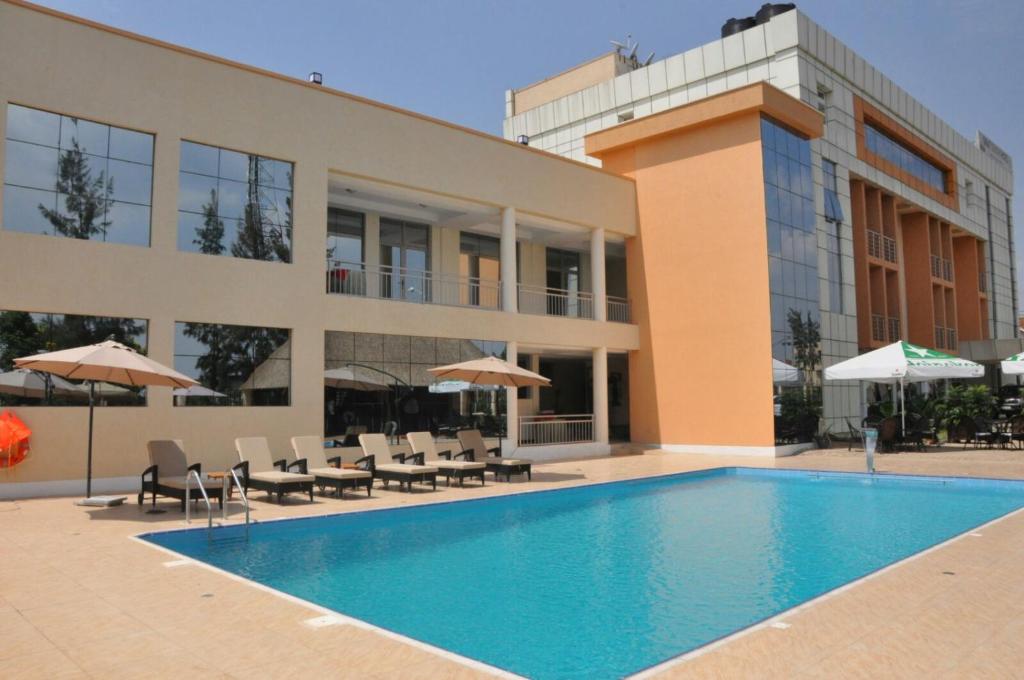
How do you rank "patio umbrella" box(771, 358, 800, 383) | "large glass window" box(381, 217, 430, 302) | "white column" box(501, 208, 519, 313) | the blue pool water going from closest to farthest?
the blue pool water, "white column" box(501, 208, 519, 313), "large glass window" box(381, 217, 430, 302), "patio umbrella" box(771, 358, 800, 383)

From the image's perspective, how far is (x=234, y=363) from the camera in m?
14.0

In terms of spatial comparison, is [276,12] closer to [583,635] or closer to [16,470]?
[16,470]

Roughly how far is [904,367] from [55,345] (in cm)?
1808

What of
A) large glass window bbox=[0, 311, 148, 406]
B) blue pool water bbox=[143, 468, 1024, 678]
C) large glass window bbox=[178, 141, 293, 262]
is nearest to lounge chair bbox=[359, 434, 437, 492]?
blue pool water bbox=[143, 468, 1024, 678]

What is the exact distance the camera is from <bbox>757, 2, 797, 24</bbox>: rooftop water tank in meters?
27.5

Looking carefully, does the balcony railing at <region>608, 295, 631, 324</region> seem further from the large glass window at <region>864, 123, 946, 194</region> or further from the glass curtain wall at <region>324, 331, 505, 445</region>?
the large glass window at <region>864, 123, 946, 194</region>

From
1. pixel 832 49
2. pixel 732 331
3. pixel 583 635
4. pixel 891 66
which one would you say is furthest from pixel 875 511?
pixel 891 66

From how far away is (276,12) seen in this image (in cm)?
1667

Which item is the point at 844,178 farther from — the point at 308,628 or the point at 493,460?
the point at 308,628

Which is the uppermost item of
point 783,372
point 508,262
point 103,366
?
point 508,262

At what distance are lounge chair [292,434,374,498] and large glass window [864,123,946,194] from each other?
75.5 ft

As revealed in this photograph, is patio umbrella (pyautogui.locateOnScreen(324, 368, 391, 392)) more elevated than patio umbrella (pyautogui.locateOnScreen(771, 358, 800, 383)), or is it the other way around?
patio umbrella (pyautogui.locateOnScreen(771, 358, 800, 383))

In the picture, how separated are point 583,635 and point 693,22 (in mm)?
25837

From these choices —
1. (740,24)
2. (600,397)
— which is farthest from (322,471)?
(740,24)
